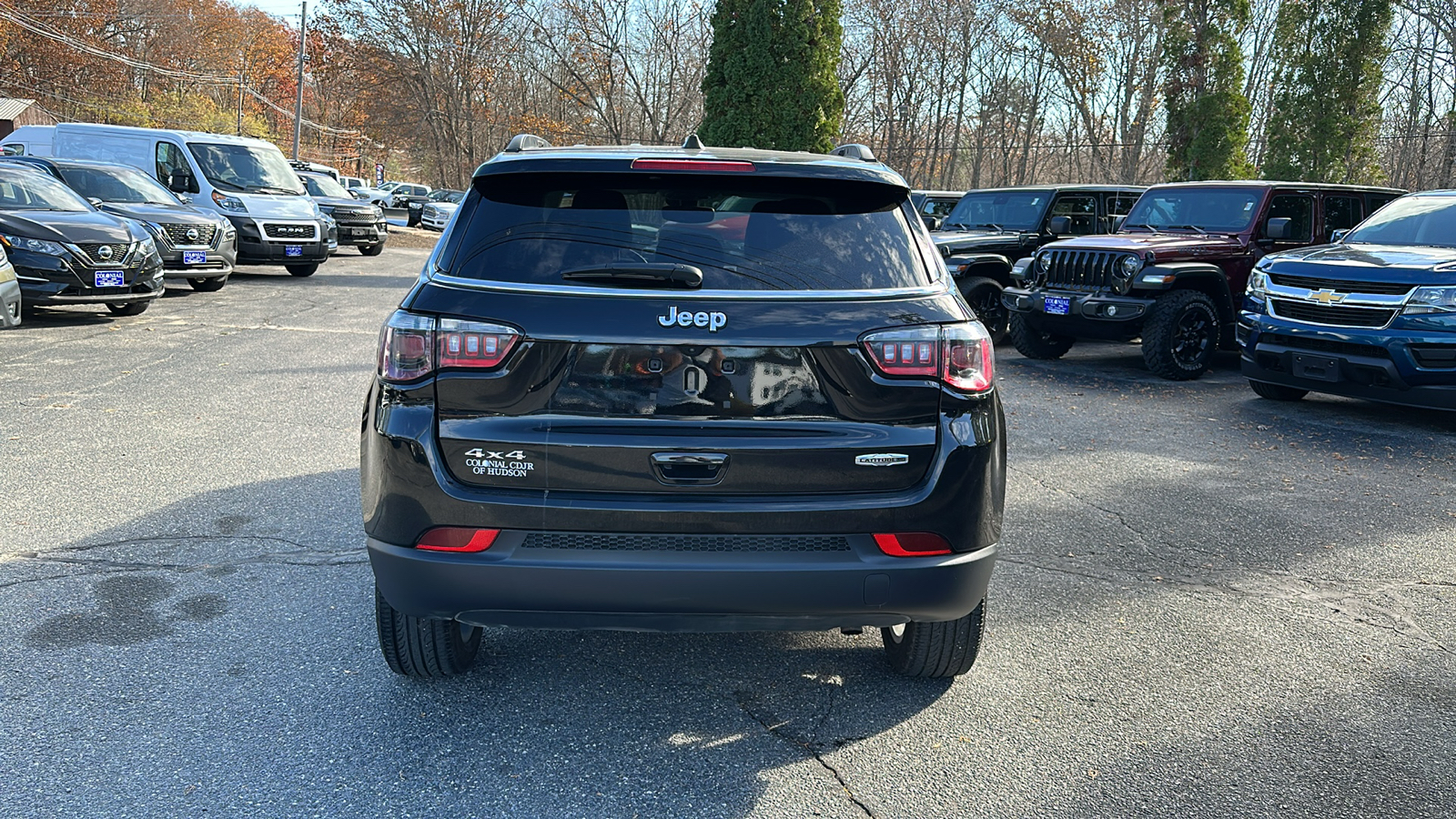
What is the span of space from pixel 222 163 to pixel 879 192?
1769 centimetres

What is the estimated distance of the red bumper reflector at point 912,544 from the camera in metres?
2.88

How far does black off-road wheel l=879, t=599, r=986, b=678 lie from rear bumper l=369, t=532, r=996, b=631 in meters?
0.50

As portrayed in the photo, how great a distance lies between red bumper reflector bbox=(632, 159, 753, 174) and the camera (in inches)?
119

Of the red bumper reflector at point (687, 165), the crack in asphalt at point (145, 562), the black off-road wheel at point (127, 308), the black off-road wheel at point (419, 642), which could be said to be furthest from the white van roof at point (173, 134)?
the red bumper reflector at point (687, 165)

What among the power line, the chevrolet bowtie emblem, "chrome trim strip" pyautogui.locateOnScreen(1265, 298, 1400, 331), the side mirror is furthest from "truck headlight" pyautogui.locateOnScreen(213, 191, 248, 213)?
the power line

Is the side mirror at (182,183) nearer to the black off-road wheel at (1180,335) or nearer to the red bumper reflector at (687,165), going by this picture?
the black off-road wheel at (1180,335)

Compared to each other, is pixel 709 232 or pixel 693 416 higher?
pixel 709 232

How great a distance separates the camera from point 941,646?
342 cm

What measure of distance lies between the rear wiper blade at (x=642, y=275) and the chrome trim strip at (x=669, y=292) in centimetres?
→ 2

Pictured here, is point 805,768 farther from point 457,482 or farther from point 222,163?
point 222,163

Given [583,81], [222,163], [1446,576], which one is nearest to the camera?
[1446,576]

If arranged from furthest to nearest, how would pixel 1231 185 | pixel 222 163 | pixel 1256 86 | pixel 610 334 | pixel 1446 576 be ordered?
pixel 1256 86, pixel 222 163, pixel 1231 185, pixel 1446 576, pixel 610 334

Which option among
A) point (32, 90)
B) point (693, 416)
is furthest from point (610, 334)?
point (32, 90)

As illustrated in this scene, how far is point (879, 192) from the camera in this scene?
3156 mm
